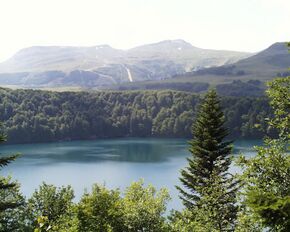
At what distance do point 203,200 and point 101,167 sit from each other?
95.5 meters

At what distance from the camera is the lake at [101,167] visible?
94.9 metres

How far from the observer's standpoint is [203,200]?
26.8 metres

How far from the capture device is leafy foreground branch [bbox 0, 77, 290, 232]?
1496 centimetres

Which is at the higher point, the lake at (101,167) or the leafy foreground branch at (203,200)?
the leafy foreground branch at (203,200)

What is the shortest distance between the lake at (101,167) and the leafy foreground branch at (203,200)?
102 feet

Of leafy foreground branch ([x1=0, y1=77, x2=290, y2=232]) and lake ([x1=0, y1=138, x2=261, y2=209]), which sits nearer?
leafy foreground branch ([x1=0, y1=77, x2=290, y2=232])

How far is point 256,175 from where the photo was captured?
1673cm

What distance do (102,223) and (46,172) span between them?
89.4 m

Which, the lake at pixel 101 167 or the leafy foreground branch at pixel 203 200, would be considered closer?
the leafy foreground branch at pixel 203 200

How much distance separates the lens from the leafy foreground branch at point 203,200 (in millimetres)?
14955

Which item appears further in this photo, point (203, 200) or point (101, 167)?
point (101, 167)

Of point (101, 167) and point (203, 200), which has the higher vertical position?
point (203, 200)

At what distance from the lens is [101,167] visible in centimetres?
12044

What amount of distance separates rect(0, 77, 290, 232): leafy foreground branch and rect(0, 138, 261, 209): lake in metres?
31.2
